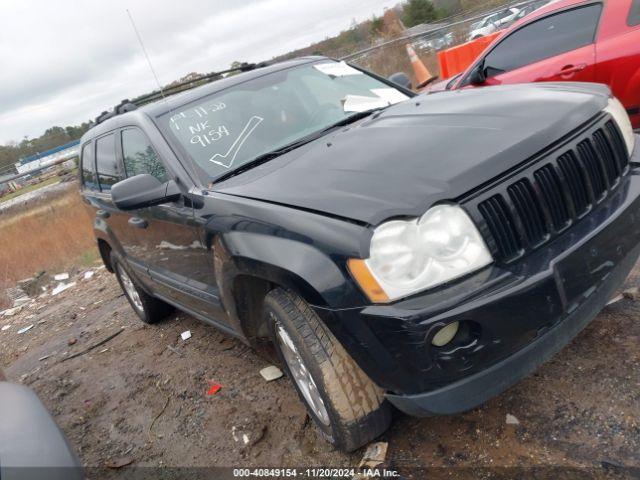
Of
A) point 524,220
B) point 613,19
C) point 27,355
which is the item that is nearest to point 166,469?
point 524,220

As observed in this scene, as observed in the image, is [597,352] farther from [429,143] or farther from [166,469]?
[166,469]

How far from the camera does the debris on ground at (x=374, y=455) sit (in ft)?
7.34

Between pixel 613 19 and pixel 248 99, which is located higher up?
pixel 248 99

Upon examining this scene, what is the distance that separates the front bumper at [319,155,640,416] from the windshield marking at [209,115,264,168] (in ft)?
4.02

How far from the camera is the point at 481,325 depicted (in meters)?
1.70

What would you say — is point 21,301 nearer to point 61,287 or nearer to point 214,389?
point 61,287

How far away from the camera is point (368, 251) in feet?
5.59

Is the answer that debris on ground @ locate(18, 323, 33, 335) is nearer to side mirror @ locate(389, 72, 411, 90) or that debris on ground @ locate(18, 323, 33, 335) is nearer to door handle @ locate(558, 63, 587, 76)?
side mirror @ locate(389, 72, 411, 90)

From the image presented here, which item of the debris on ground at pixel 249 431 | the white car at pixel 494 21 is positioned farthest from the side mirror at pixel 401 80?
the white car at pixel 494 21

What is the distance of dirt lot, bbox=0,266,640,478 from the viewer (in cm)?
208

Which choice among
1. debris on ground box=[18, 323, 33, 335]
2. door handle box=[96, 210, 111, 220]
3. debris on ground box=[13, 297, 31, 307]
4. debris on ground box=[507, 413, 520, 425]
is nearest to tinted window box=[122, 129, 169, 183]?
door handle box=[96, 210, 111, 220]

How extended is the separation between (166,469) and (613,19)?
483cm

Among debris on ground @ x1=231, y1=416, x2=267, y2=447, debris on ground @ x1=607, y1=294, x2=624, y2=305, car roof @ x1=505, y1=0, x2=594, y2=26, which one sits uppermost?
car roof @ x1=505, y1=0, x2=594, y2=26

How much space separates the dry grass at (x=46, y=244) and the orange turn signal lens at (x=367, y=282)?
8849 mm
